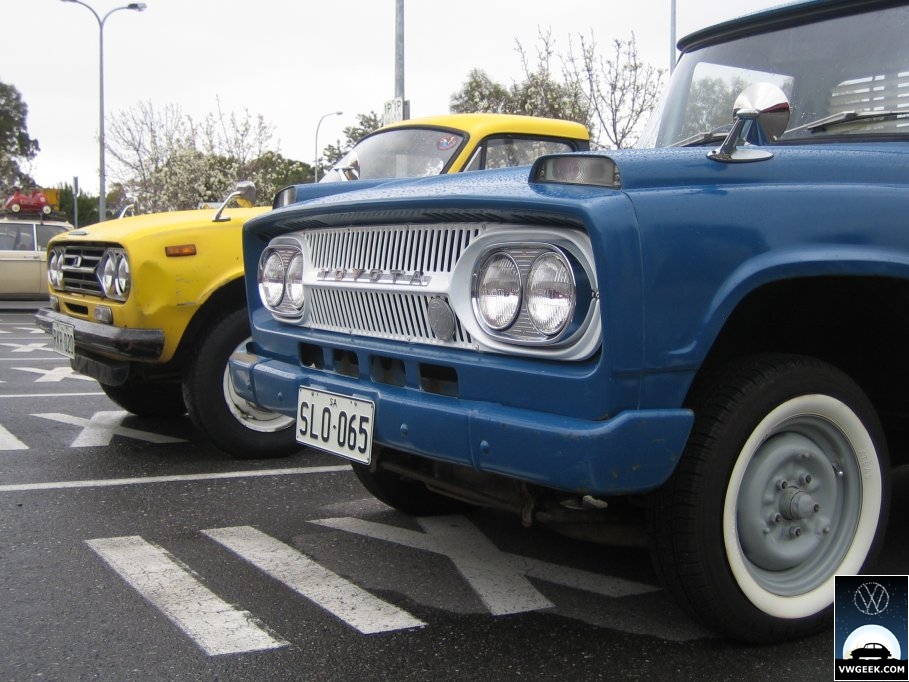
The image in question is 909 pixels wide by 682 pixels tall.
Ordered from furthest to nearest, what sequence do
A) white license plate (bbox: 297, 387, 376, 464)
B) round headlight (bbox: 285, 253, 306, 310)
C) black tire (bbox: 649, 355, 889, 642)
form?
round headlight (bbox: 285, 253, 306, 310) → white license plate (bbox: 297, 387, 376, 464) → black tire (bbox: 649, 355, 889, 642)

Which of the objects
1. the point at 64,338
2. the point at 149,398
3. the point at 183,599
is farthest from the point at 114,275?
the point at 183,599

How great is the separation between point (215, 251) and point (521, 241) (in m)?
2.91

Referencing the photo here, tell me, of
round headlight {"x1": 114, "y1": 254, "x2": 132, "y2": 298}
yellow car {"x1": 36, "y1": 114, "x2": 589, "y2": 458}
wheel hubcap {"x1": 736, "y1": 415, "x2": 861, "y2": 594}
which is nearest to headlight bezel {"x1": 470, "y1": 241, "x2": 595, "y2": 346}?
wheel hubcap {"x1": 736, "y1": 415, "x2": 861, "y2": 594}

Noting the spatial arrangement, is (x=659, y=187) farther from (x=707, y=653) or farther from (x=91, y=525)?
(x=91, y=525)

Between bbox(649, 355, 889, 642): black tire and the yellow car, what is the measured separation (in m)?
2.62

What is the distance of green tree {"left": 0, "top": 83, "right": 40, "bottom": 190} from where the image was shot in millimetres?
59138

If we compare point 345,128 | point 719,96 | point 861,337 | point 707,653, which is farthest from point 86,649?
point 345,128

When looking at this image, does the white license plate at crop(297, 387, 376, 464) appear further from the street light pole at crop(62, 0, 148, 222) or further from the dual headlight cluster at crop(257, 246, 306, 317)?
the street light pole at crop(62, 0, 148, 222)

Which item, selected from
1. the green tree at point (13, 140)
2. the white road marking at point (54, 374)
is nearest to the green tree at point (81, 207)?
the green tree at point (13, 140)

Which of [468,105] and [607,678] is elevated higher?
[468,105]

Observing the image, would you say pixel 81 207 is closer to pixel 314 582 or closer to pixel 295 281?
pixel 295 281

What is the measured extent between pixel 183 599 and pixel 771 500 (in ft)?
5.84

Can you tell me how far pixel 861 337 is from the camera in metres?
3.17

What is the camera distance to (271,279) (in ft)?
12.1
